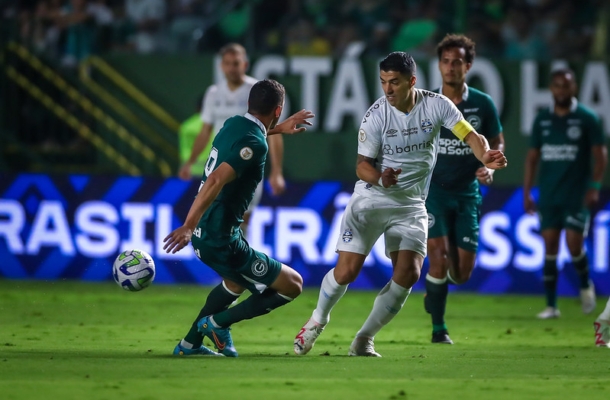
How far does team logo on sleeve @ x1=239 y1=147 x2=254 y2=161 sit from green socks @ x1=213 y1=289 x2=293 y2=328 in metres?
1.05

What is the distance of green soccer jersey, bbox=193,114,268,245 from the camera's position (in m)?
7.36

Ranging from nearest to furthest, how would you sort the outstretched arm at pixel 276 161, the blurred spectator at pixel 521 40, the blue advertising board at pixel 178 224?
the outstretched arm at pixel 276 161 → the blue advertising board at pixel 178 224 → the blurred spectator at pixel 521 40

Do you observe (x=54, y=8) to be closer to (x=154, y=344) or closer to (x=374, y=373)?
(x=154, y=344)

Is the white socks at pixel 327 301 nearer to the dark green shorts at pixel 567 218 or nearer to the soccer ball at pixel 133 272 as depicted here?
the soccer ball at pixel 133 272

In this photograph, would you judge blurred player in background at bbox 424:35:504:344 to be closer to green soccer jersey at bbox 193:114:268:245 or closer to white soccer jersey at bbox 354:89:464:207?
white soccer jersey at bbox 354:89:464:207

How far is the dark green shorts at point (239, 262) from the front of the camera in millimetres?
7539

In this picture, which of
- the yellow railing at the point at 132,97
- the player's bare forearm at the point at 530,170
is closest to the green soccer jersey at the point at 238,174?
the player's bare forearm at the point at 530,170

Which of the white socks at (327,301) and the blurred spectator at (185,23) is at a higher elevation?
the blurred spectator at (185,23)

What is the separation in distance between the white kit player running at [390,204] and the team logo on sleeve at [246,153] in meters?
0.95

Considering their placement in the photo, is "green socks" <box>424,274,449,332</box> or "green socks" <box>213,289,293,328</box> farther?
"green socks" <box>424,274,449,332</box>

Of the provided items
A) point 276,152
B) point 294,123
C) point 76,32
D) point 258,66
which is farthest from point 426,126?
point 76,32

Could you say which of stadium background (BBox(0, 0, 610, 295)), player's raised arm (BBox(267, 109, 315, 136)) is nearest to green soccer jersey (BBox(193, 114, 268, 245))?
player's raised arm (BBox(267, 109, 315, 136))

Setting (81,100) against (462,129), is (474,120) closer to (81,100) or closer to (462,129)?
(462,129)

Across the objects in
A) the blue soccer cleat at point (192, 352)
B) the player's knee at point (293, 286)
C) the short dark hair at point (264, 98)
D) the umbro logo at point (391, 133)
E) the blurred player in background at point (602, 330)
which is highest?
the short dark hair at point (264, 98)
